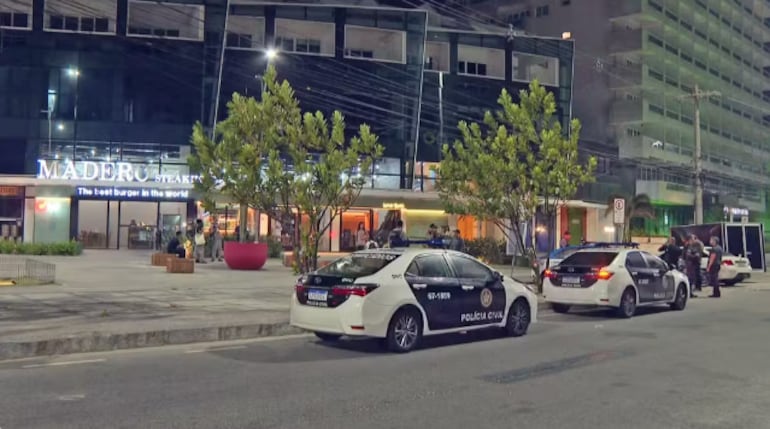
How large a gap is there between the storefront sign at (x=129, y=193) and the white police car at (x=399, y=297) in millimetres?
26210

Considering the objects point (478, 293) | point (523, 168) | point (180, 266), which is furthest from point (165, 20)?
point (478, 293)

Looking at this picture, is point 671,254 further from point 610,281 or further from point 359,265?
point 359,265

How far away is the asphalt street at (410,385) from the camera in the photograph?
21.0 feet

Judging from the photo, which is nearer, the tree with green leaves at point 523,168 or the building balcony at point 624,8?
the tree with green leaves at point 523,168

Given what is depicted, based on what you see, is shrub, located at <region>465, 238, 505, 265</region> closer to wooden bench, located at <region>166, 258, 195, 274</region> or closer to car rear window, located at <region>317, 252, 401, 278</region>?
wooden bench, located at <region>166, 258, 195, 274</region>

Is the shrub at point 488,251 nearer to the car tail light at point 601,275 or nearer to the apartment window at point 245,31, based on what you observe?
the apartment window at point 245,31

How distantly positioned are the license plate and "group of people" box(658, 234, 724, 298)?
43.7 ft

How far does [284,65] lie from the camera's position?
37656 mm

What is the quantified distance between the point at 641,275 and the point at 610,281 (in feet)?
4.13

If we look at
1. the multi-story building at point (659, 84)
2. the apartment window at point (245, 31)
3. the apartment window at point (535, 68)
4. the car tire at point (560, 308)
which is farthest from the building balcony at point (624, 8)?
the car tire at point (560, 308)

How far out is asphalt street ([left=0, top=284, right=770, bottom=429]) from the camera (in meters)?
6.39

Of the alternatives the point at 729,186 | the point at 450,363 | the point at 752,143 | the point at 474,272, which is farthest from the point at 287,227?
the point at 752,143

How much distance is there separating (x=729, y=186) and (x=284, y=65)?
48.6 metres

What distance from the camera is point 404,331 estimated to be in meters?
10.2
